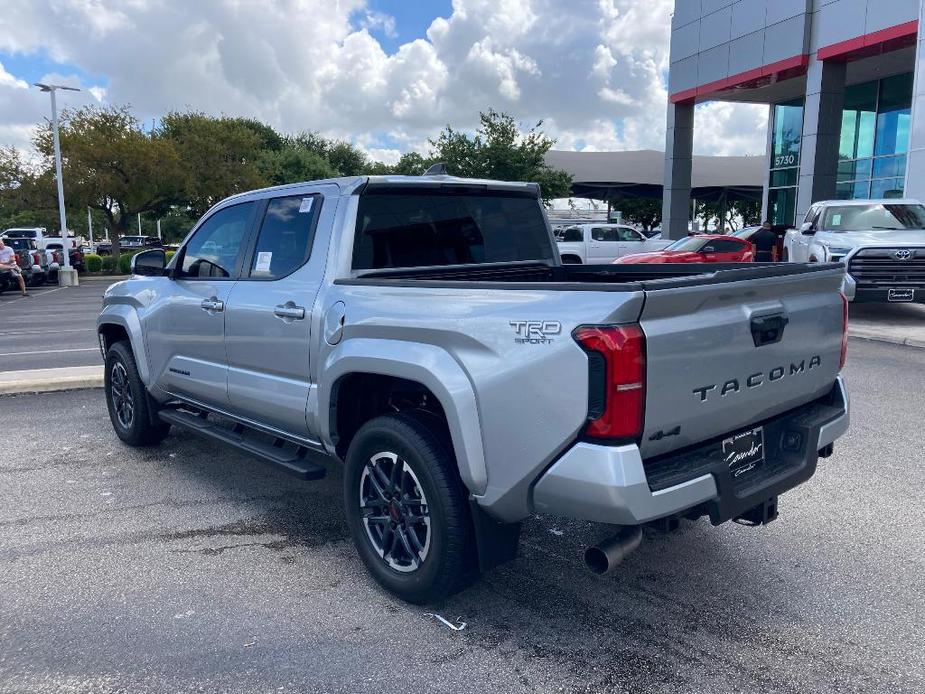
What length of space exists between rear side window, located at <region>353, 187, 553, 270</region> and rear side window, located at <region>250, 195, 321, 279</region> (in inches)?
12.9

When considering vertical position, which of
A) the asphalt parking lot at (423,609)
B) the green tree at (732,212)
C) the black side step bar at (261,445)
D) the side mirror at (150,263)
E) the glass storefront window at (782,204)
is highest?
the green tree at (732,212)

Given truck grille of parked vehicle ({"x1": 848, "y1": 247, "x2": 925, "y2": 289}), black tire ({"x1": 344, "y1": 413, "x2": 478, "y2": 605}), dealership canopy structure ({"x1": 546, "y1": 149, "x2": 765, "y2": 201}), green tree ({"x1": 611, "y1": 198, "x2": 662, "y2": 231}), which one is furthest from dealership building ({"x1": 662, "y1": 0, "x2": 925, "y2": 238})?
green tree ({"x1": 611, "y1": 198, "x2": 662, "y2": 231})

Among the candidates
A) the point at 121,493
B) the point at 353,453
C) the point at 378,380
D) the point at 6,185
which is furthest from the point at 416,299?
the point at 6,185

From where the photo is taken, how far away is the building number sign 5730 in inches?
1157

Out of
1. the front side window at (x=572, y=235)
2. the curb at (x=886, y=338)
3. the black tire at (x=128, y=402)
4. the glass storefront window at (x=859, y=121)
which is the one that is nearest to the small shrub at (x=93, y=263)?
the front side window at (x=572, y=235)

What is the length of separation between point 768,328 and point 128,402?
4717mm

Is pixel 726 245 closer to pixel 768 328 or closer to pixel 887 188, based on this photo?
pixel 887 188

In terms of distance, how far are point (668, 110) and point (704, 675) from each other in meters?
29.0

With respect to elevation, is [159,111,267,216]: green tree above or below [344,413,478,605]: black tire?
above

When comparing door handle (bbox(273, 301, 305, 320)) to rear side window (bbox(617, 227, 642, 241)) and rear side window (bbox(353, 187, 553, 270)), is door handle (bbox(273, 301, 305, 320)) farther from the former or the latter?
rear side window (bbox(617, 227, 642, 241))

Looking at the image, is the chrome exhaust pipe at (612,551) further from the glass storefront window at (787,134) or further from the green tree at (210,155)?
the green tree at (210,155)

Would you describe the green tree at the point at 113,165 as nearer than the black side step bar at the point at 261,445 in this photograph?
No

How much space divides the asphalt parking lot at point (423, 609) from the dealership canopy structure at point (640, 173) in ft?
125

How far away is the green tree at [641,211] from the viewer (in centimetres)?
6790
